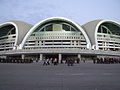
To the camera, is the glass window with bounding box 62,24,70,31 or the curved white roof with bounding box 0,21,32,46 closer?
the curved white roof with bounding box 0,21,32,46

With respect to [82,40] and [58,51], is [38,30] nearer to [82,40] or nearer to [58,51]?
[82,40]

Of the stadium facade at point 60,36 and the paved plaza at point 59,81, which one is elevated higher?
the stadium facade at point 60,36

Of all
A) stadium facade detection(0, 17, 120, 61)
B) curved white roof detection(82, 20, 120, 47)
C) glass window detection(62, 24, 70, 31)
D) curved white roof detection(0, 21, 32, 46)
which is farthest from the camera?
glass window detection(62, 24, 70, 31)

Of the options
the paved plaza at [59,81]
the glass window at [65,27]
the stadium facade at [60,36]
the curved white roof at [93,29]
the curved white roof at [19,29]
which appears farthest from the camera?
the glass window at [65,27]

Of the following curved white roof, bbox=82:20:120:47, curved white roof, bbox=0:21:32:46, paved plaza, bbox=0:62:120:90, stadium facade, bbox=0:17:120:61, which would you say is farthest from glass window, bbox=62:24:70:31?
paved plaza, bbox=0:62:120:90

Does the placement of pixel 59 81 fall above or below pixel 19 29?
below

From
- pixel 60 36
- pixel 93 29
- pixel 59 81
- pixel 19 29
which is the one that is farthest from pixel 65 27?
pixel 59 81

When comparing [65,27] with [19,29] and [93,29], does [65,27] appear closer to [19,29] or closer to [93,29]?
[93,29]

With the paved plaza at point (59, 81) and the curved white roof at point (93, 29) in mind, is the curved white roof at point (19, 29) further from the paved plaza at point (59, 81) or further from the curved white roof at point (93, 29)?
the paved plaza at point (59, 81)

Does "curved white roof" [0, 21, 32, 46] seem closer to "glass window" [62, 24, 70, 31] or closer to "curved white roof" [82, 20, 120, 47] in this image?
"glass window" [62, 24, 70, 31]

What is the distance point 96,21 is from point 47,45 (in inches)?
973

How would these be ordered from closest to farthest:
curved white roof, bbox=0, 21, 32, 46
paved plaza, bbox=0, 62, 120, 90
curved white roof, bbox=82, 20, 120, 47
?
paved plaza, bbox=0, 62, 120, 90, curved white roof, bbox=82, 20, 120, 47, curved white roof, bbox=0, 21, 32, 46

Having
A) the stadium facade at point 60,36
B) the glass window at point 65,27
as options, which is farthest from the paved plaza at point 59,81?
the glass window at point 65,27

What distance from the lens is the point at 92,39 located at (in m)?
62.7
